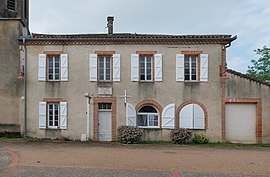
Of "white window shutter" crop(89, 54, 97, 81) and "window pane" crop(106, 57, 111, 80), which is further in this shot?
"window pane" crop(106, 57, 111, 80)

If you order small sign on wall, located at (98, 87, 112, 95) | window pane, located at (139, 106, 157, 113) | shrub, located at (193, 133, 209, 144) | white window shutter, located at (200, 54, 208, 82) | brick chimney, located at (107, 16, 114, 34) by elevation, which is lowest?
shrub, located at (193, 133, 209, 144)

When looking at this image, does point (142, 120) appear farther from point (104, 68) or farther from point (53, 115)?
point (53, 115)

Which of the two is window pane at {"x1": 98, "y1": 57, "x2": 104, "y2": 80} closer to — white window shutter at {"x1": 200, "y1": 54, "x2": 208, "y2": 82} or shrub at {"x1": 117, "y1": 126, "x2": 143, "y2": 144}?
shrub at {"x1": 117, "y1": 126, "x2": 143, "y2": 144}

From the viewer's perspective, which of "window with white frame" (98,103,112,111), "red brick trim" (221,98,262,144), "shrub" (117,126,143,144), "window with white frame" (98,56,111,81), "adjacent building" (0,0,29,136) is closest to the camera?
"shrub" (117,126,143,144)

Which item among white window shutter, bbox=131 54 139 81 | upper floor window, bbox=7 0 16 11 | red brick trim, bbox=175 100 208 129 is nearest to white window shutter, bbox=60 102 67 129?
white window shutter, bbox=131 54 139 81

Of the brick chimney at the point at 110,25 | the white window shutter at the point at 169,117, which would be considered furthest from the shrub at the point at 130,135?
the brick chimney at the point at 110,25

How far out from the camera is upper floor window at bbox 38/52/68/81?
16.1 m

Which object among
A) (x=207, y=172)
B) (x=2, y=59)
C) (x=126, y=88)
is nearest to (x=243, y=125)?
(x=126, y=88)

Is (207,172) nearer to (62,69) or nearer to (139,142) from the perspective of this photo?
(139,142)

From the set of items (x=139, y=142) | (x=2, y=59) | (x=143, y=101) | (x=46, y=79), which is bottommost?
(x=139, y=142)

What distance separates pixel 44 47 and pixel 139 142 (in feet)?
24.4

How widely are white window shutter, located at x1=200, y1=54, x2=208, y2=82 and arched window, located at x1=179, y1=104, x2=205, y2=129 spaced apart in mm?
1532

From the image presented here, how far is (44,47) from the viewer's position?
16.4 metres

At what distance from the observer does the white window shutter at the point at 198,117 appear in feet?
51.9
